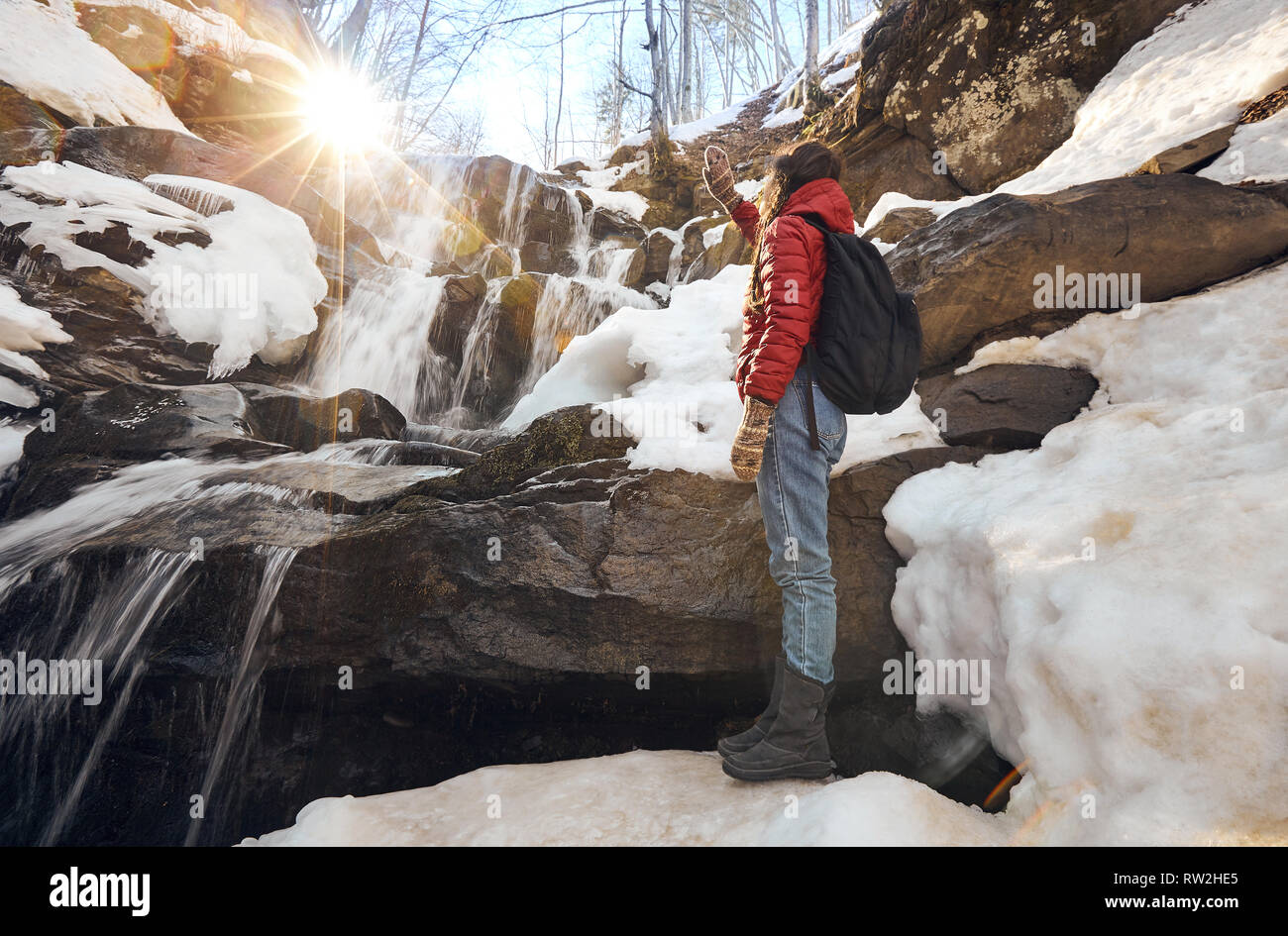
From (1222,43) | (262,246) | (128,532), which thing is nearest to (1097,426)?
(1222,43)

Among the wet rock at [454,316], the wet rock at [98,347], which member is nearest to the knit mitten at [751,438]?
the wet rock at [98,347]

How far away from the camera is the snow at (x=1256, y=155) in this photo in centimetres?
398

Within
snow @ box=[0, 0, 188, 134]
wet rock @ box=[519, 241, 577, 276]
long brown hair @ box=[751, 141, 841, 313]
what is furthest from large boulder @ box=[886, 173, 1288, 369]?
snow @ box=[0, 0, 188, 134]

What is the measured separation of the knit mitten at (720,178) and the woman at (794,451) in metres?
0.55

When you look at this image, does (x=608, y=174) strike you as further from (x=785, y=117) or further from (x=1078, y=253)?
(x=1078, y=253)

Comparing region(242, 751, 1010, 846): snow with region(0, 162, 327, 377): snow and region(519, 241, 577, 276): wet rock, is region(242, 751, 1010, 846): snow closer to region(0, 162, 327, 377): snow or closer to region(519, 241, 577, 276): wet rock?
region(0, 162, 327, 377): snow

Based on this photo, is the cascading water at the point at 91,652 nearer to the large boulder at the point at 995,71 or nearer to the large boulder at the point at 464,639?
the large boulder at the point at 464,639

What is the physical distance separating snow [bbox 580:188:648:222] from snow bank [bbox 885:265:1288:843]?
48.1 ft

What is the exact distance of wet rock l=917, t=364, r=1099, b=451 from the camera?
11.9ft

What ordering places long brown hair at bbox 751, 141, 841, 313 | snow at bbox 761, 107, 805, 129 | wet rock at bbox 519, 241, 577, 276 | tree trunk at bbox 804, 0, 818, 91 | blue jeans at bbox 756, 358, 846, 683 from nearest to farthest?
blue jeans at bbox 756, 358, 846, 683 → long brown hair at bbox 751, 141, 841, 313 → wet rock at bbox 519, 241, 577, 276 → tree trunk at bbox 804, 0, 818, 91 → snow at bbox 761, 107, 805, 129

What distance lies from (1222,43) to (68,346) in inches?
503

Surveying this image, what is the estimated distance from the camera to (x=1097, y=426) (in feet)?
10.2
